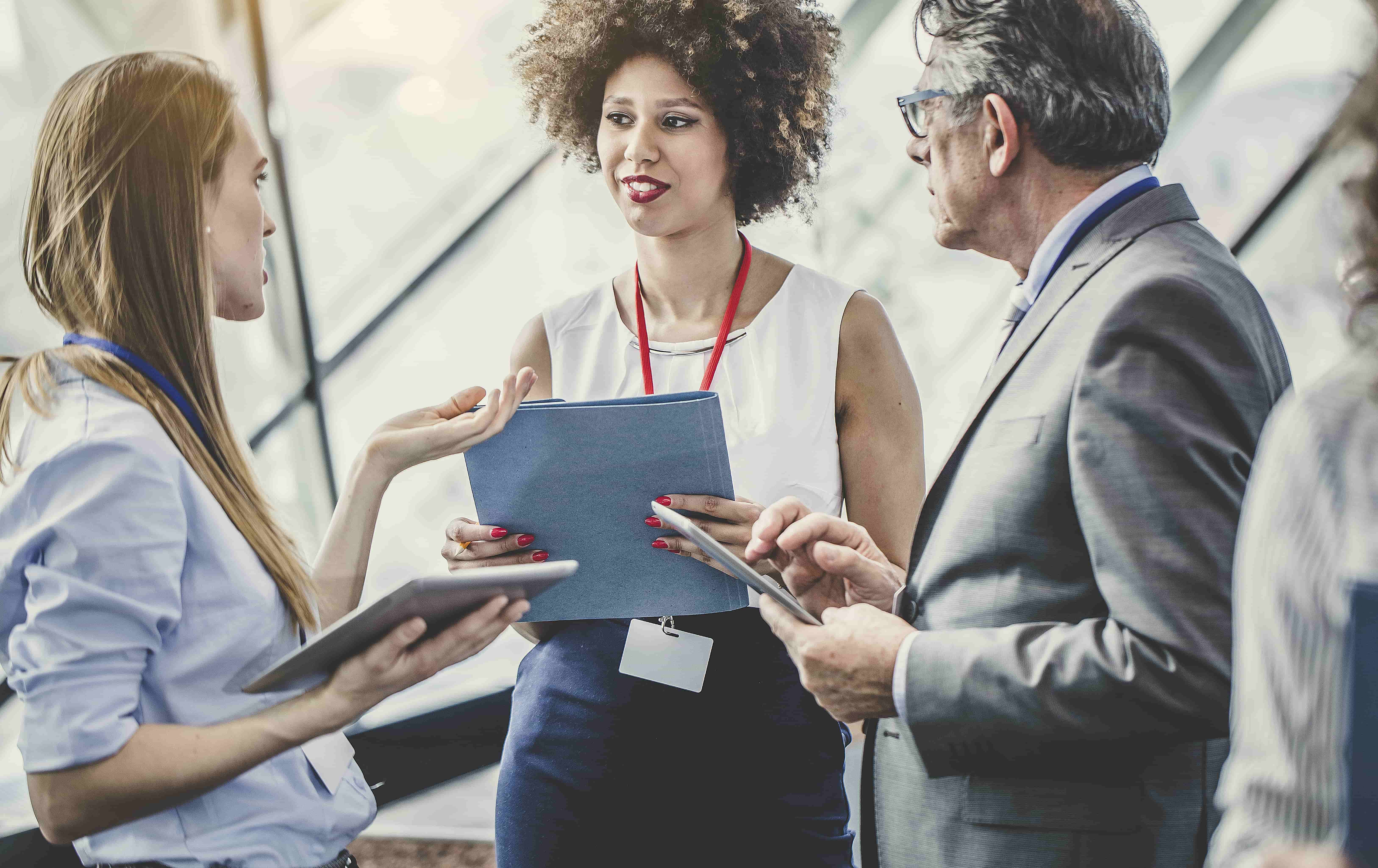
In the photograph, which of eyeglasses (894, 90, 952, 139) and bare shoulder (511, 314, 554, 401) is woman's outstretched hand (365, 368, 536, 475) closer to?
bare shoulder (511, 314, 554, 401)

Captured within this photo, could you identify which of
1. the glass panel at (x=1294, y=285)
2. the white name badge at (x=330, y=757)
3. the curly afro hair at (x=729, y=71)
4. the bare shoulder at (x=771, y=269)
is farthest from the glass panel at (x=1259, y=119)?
the white name badge at (x=330, y=757)

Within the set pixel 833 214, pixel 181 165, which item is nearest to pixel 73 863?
pixel 181 165

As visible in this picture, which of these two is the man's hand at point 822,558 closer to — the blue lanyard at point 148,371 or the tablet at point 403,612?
the tablet at point 403,612

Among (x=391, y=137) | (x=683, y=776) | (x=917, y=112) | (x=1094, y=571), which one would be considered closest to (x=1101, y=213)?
(x=917, y=112)

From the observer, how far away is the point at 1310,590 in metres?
0.65

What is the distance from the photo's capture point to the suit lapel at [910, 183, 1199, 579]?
4.02 feet

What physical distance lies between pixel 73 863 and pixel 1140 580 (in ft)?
11.0

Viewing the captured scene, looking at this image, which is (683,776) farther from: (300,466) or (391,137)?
(391,137)

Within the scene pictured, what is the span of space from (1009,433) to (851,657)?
13.8 inches

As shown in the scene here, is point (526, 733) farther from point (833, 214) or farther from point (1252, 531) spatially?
point (833, 214)

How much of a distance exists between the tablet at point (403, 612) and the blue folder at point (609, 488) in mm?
359

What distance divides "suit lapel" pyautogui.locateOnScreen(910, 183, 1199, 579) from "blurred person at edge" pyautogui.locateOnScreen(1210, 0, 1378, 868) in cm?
53

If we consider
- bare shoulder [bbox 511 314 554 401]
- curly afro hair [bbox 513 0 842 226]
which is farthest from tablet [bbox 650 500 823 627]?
curly afro hair [bbox 513 0 842 226]

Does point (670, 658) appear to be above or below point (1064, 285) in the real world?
below
